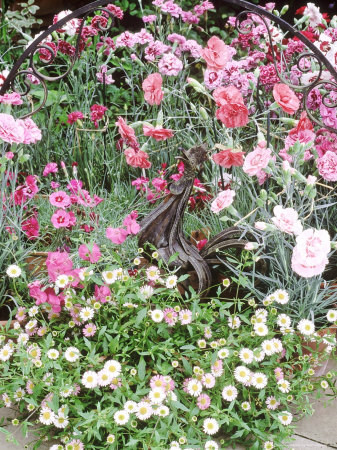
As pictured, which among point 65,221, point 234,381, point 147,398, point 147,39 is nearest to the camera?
point 147,398

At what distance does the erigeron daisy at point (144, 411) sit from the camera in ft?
4.84

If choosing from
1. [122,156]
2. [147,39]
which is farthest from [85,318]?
[147,39]

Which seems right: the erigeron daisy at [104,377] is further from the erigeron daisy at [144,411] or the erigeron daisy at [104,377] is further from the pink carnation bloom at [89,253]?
the pink carnation bloom at [89,253]

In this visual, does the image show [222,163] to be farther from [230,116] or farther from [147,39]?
[147,39]

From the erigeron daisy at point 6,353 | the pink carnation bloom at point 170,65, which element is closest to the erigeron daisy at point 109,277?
the erigeron daisy at point 6,353

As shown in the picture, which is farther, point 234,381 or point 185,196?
point 185,196

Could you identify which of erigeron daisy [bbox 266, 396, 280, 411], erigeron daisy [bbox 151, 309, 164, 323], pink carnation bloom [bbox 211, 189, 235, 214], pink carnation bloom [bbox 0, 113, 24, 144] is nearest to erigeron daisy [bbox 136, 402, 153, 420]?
erigeron daisy [bbox 151, 309, 164, 323]

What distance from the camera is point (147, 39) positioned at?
2.56 metres

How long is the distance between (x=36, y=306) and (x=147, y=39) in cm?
136

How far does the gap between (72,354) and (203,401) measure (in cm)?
37

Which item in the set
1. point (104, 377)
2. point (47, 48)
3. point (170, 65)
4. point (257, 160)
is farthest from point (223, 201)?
point (170, 65)

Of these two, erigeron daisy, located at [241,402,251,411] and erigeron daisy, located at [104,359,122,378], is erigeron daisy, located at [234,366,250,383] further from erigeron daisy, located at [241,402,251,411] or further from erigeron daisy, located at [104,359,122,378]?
erigeron daisy, located at [104,359,122,378]

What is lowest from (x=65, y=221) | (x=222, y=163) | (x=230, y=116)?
(x=65, y=221)

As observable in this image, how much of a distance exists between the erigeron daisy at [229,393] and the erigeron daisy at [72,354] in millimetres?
406
